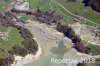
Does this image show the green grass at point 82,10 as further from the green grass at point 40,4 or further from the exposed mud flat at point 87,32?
the green grass at point 40,4

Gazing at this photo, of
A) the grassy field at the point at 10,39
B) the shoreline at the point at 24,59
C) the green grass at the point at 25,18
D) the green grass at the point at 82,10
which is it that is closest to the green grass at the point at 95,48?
the shoreline at the point at 24,59

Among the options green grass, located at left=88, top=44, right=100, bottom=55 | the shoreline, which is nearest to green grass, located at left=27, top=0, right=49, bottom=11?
green grass, located at left=88, top=44, right=100, bottom=55

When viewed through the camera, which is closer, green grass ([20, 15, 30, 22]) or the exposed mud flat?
the exposed mud flat

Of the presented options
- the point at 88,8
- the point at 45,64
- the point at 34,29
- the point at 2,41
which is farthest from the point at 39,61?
the point at 88,8

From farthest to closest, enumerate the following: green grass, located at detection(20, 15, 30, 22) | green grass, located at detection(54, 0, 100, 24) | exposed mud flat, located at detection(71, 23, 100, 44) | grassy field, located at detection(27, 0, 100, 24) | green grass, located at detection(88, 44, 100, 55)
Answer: green grass, located at detection(20, 15, 30, 22), grassy field, located at detection(27, 0, 100, 24), green grass, located at detection(54, 0, 100, 24), exposed mud flat, located at detection(71, 23, 100, 44), green grass, located at detection(88, 44, 100, 55)

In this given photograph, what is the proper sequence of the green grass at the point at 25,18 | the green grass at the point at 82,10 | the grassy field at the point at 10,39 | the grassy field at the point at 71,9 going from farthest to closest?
the green grass at the point at 25,18 < the grassy field at the point at 71,9 < the green grass at the point at 82,10 < the grassy field at the point at 10,39

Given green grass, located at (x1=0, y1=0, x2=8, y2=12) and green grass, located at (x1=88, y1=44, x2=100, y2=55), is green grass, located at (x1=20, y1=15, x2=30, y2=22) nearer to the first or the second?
green grass, located at (x1=0, y1=0, x2=8, y2=12)

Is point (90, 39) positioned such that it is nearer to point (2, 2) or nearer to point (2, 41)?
point (2, 41)

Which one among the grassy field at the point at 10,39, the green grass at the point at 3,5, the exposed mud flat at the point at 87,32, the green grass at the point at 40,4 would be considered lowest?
the exposed mud flat at the point at 87,32

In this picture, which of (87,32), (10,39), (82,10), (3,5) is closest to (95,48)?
(87,32)
